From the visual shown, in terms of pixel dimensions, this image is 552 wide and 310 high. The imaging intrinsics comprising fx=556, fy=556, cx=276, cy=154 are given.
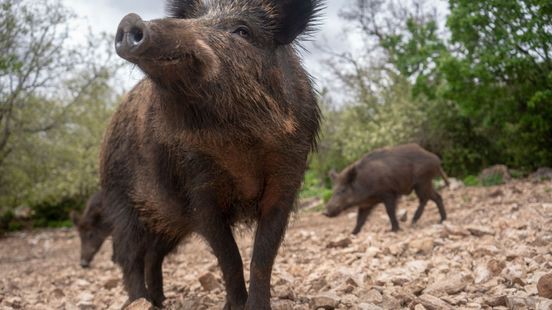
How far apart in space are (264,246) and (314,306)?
55cm

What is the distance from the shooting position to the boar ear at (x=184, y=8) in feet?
11.3

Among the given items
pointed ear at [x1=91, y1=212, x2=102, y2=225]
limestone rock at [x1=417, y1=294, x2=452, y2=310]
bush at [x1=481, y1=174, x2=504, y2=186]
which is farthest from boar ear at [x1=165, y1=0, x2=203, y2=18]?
bush at [x1=481, y1=174, x2=504, y2=186]

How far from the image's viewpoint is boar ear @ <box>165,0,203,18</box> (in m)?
3.46

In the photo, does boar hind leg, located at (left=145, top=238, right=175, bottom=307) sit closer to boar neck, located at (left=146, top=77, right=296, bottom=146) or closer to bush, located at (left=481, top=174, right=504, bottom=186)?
boar neck, located at (left=146, top=77, right=296, bottom=146)

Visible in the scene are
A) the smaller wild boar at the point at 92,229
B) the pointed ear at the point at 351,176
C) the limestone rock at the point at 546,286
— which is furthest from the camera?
the smaller wild boar at the point at 92,229

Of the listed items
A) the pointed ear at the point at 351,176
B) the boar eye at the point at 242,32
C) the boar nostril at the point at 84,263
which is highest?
the boar eye at the point at 242,32

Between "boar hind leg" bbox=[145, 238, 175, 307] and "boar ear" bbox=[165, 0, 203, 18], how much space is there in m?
1.93

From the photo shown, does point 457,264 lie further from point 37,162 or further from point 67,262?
point 37,162

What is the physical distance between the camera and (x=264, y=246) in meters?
3.15

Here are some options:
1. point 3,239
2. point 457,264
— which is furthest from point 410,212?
point 3,239

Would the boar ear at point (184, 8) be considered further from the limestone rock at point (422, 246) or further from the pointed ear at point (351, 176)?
the pointed ear at point (351, 176)

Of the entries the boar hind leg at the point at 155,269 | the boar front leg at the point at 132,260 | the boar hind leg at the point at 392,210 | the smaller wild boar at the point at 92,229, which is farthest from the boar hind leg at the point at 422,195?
the boar front leg at the point at 132,260

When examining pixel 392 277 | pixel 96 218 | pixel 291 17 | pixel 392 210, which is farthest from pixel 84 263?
pixel 291 17

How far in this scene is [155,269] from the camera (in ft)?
15.3
